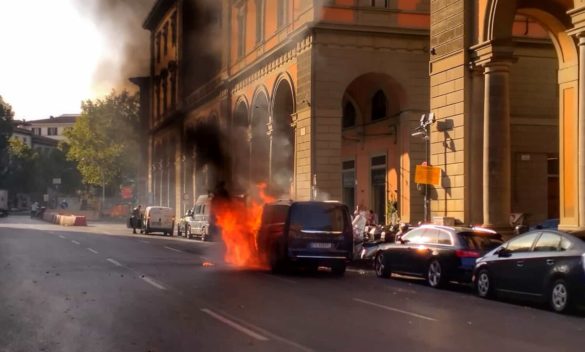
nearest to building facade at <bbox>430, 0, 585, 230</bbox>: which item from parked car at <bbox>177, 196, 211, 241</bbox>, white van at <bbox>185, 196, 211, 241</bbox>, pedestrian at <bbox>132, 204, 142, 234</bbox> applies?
parked car at <bbox>177, 196, 211, 241</bbox>

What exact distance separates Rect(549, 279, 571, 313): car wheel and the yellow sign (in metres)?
10.3

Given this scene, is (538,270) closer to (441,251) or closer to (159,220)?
(441,251)

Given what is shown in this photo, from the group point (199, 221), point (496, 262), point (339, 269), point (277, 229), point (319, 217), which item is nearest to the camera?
point (496, 262)

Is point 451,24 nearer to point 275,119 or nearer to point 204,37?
point 275,119

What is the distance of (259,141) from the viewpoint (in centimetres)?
4000

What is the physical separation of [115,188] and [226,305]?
264 feet

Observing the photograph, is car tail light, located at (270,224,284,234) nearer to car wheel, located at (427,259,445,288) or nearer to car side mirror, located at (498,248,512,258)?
car wheel, located at (427,259,445,288)

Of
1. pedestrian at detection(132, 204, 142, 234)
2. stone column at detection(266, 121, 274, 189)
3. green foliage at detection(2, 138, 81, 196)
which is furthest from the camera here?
green foliage at detection(2, 138, 81, 196)

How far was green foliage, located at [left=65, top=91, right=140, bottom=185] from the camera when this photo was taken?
8019 cm

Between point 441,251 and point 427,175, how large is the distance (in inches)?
266

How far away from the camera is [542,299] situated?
13211 mm

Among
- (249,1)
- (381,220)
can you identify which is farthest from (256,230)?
(249,1)

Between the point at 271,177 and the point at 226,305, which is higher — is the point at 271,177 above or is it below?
above

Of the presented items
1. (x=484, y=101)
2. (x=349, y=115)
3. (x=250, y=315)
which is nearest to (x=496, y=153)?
(x=484, y=101)
